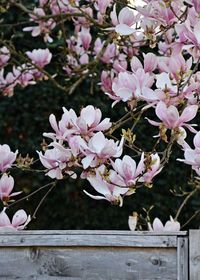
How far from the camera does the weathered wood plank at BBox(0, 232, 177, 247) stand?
1.69m

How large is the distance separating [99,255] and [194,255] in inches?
8.6

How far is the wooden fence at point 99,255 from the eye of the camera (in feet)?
5.50

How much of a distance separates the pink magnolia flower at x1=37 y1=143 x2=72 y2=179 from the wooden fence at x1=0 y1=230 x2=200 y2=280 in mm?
142

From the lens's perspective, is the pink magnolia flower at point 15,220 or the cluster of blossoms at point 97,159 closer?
the cluster of blossoms at point 97,159

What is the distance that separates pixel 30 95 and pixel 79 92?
298 millimetres

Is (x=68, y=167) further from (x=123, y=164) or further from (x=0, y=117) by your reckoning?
(x=0, y=117)

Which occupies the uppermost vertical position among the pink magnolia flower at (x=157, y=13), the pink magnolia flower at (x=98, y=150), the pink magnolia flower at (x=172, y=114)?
the pink magnolia flower at (x=157, y=13)

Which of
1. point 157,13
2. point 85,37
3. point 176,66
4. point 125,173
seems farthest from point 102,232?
point 85,37

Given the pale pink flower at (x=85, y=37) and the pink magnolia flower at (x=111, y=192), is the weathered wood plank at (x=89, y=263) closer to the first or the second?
the pink magnolia flower at (x=111, y=192)

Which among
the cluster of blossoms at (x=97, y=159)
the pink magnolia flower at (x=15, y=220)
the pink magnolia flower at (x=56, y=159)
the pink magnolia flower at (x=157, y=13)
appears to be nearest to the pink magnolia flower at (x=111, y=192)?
the cluster of blossoms at (x=97, y=159)

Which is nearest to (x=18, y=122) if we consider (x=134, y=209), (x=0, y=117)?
(x=0, y=117)

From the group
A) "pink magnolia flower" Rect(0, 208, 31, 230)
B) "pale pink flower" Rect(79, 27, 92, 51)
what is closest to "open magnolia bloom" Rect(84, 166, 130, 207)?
"pink magnolia flower" Rect(0, 208, 31, 230)

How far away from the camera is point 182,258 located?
167 centimetres

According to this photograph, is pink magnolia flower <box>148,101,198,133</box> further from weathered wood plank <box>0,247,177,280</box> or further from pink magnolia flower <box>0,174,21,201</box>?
pink magnolia flower <box>0,174,21,201</box>
